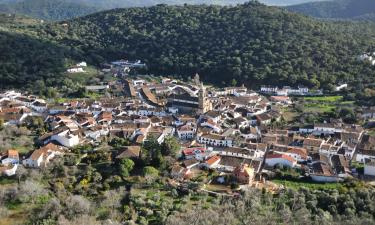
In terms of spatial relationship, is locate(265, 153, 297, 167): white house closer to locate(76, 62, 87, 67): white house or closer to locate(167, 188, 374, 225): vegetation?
locate(167, 188, 374, 225): vegetation

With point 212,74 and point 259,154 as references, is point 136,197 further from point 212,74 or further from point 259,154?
point 212,74

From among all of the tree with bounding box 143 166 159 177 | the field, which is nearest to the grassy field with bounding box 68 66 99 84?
the field

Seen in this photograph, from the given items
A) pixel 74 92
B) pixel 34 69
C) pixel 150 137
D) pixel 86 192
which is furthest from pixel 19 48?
pixel 86 192

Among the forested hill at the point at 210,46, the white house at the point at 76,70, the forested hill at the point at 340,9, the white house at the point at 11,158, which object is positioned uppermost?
the forested hill at the point at 340,9

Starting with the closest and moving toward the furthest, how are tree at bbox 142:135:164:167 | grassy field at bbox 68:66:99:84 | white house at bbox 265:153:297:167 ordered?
1. tree at bbox 142:135:164:167
2. white house at bbox 265:153:297:167
3. grassy field at bbox 68:66:99:84

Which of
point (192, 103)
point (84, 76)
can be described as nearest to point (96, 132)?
point (192, 103)

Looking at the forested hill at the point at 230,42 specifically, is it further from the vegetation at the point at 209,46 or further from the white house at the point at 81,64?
the white house at the point at 81,64

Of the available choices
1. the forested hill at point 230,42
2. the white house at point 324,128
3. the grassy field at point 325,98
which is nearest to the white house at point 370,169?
the white house at point 324,128
